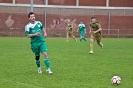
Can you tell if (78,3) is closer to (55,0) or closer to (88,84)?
(55,0)

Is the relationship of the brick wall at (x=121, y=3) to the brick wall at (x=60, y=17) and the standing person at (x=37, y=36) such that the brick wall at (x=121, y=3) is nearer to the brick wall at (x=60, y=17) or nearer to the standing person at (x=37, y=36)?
the brick wall at (x=60, y=17)

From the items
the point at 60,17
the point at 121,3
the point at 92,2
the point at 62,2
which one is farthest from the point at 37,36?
the point at 121,3

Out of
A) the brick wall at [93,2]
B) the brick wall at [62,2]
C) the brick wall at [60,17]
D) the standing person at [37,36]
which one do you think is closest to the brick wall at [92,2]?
the brick wall at [93,2]

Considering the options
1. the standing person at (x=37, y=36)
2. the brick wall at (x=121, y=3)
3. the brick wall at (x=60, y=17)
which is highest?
the brick wall at (x=121, y=3)

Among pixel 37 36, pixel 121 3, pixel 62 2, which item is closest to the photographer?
pixel 37 36

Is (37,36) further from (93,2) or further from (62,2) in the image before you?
(93,2)

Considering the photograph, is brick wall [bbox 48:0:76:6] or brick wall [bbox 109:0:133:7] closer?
brick wall [bbox 48:0:76:6]

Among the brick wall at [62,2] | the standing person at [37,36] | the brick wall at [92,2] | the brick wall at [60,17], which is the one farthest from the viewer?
the brick wall at [92,2]

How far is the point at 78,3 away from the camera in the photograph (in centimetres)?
5509

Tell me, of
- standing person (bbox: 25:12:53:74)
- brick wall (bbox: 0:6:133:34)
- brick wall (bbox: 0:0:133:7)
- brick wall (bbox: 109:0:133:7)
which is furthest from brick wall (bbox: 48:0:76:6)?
standing person (bbox: 25:12:53:74)

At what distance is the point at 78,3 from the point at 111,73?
43.5 m

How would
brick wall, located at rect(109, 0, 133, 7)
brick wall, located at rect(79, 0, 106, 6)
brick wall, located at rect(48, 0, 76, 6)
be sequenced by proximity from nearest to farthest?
brick wall, located at rect(48, 0, 76, 6), brick wall, located at rect(79, 0, 106, 6), brick wall, located at rect(109, 0, 133, 7)

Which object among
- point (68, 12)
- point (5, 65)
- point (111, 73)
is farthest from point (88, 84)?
point (68, 12)

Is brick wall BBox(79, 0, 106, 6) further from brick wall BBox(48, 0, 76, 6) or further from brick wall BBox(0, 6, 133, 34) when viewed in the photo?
brick wall BBox(0, 6, 133, 34)
